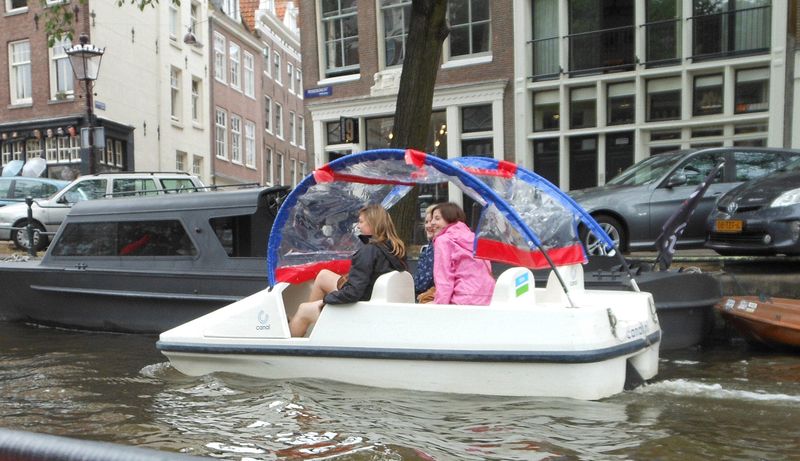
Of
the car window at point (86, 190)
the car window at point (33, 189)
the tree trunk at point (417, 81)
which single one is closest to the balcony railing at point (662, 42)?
the tree trunk at point (417, 81)

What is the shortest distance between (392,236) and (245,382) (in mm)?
1650

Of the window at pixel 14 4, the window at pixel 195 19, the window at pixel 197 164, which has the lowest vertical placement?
the window at pixel 197 164

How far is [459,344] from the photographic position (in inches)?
206

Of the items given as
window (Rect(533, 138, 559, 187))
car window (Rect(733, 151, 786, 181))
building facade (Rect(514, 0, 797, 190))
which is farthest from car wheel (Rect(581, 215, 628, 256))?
window (Rect(533, 138, 559, 187))

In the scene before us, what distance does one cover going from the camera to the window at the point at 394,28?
18.9m

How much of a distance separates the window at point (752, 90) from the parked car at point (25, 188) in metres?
14.5

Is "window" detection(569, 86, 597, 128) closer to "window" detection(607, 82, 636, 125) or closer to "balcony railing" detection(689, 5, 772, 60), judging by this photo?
"window" detection(607, 82, 636, 125)

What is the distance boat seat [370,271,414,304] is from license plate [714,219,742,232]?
409 cm

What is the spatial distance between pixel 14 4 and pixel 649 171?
24.1m

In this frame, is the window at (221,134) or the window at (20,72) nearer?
the window at (20,72)

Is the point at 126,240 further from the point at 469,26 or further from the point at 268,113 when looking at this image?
the point at 268,113

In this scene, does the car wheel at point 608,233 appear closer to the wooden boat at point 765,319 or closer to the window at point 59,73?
the wooden boat at point 765,319

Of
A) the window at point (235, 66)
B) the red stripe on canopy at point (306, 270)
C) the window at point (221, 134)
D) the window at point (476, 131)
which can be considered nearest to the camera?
the red stripe on canopy at point (306, 270)

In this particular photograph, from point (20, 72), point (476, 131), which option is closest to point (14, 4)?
point (20, 72)
